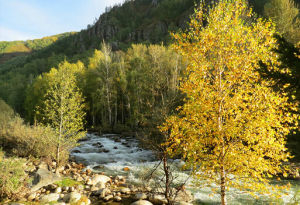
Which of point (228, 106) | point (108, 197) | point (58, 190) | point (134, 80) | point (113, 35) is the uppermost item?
point (113, 35)

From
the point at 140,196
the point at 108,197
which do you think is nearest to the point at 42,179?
the point at 108,197

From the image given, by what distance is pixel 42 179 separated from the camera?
8.93 meters

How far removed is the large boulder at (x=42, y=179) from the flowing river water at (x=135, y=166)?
379 cm

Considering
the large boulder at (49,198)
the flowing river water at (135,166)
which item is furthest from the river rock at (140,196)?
the large boulder at (49,198)

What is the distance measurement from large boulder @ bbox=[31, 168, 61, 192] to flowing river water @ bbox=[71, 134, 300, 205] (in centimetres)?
379

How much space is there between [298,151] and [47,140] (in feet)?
56.2

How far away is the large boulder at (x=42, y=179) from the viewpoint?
8537 millimetres

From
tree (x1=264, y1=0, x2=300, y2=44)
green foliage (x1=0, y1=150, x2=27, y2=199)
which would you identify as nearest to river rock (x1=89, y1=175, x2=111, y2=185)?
green foliage (x1=0, y1=150, x2=27, y2=199)

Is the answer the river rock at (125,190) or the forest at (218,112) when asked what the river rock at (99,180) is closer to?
the river rock at (125,190)

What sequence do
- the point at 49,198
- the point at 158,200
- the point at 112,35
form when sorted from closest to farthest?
1. the point at 49,198
2. the point at 158,200
3. the point at 112,35

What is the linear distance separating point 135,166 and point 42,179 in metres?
6.91

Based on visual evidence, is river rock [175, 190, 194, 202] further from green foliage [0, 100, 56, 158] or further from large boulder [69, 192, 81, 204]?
green foliage [0, 100, 56, 158]

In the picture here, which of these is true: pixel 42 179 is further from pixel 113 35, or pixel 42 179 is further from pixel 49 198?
pixel 113 35

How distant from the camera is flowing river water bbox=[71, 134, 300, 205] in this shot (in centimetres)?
882
